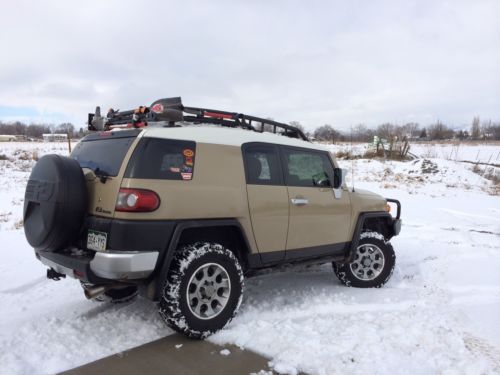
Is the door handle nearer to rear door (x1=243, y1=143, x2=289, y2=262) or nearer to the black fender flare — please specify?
rear door (x1=243, y1=143, x2=289, y2=262)

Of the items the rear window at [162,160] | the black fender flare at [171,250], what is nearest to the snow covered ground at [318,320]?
the black fender flare at [171,250]

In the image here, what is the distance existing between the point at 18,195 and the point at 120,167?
10.2 meters

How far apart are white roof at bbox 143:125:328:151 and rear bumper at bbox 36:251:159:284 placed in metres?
1.05

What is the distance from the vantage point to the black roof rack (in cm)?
392

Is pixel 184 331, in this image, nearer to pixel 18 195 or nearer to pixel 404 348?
pixel 404 348

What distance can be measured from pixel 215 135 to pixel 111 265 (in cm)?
158

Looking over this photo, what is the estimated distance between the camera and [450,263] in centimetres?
623

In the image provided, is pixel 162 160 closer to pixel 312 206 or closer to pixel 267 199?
pixel 267 199

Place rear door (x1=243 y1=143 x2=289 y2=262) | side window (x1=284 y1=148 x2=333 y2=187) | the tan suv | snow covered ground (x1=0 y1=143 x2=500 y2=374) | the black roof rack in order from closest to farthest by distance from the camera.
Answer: snow covered ground (x1=0 y1=143 x2=500 y2=374)
the tan suv
the black roof rack
rear door (x1=243 y1=143 x2=289 y2=262)
side window (x1=284 y1=148 x2=333 y2=187)

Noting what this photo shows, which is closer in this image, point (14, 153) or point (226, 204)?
Answer: point (226, 204)

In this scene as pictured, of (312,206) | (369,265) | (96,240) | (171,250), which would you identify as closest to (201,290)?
(171,250)

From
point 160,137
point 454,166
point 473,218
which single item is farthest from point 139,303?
point 454,166

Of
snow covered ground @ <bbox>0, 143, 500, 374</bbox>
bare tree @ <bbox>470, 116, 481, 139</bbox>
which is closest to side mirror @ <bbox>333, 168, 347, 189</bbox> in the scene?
snow covered ground @ <bbox>0, 143, 500, 374</bbox>

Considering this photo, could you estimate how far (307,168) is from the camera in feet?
16.2
